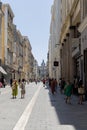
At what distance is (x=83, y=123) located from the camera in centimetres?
1447

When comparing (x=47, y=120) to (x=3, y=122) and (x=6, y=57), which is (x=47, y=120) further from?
(x=6, y=57)

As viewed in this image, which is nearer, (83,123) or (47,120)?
(83,123)

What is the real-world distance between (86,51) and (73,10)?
849 cm

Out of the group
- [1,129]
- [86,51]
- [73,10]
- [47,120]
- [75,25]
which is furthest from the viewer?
[75,25]

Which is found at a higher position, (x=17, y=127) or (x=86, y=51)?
(x=86, y=51)

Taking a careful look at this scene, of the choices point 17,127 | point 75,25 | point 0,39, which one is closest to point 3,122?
point 17,127

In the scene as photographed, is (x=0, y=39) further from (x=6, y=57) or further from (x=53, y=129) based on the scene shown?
(x=53, y=129)

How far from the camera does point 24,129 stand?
12703 mm

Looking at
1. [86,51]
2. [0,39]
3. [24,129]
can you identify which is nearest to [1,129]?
[24,129]

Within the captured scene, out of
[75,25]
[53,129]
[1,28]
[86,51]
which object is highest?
[1,28]

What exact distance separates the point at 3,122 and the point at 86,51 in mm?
15672

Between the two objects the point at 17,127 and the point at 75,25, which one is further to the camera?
the point at 75,25

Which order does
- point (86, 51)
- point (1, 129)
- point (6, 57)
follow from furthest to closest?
point (6, 57)
point (86, 51)
point (1, 129)

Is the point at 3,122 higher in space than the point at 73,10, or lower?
lower
